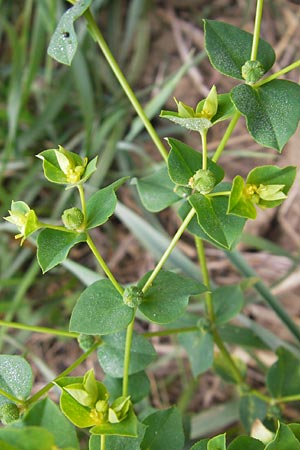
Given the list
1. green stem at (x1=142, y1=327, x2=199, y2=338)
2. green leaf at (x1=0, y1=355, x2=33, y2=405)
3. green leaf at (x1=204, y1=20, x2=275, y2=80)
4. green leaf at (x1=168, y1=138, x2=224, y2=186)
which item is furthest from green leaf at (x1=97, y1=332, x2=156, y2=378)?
green leaf at (x1=204, y1=20, x2=275, y2=80)

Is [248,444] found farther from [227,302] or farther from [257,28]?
[257,28]

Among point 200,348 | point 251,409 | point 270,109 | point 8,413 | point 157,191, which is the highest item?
point 270,109

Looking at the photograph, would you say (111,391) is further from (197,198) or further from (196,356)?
(197,198)

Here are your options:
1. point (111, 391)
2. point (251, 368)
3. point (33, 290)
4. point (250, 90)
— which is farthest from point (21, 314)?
point (250, 90)

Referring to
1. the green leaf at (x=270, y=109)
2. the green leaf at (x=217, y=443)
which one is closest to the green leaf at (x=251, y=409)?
the green leaf at (x=217, y=443)

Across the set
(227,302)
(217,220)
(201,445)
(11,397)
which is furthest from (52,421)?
(227,302)

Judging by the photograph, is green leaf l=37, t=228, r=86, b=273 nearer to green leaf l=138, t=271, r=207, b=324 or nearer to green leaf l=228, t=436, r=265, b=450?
green leaf l=138, t=271, r=207, b=324
